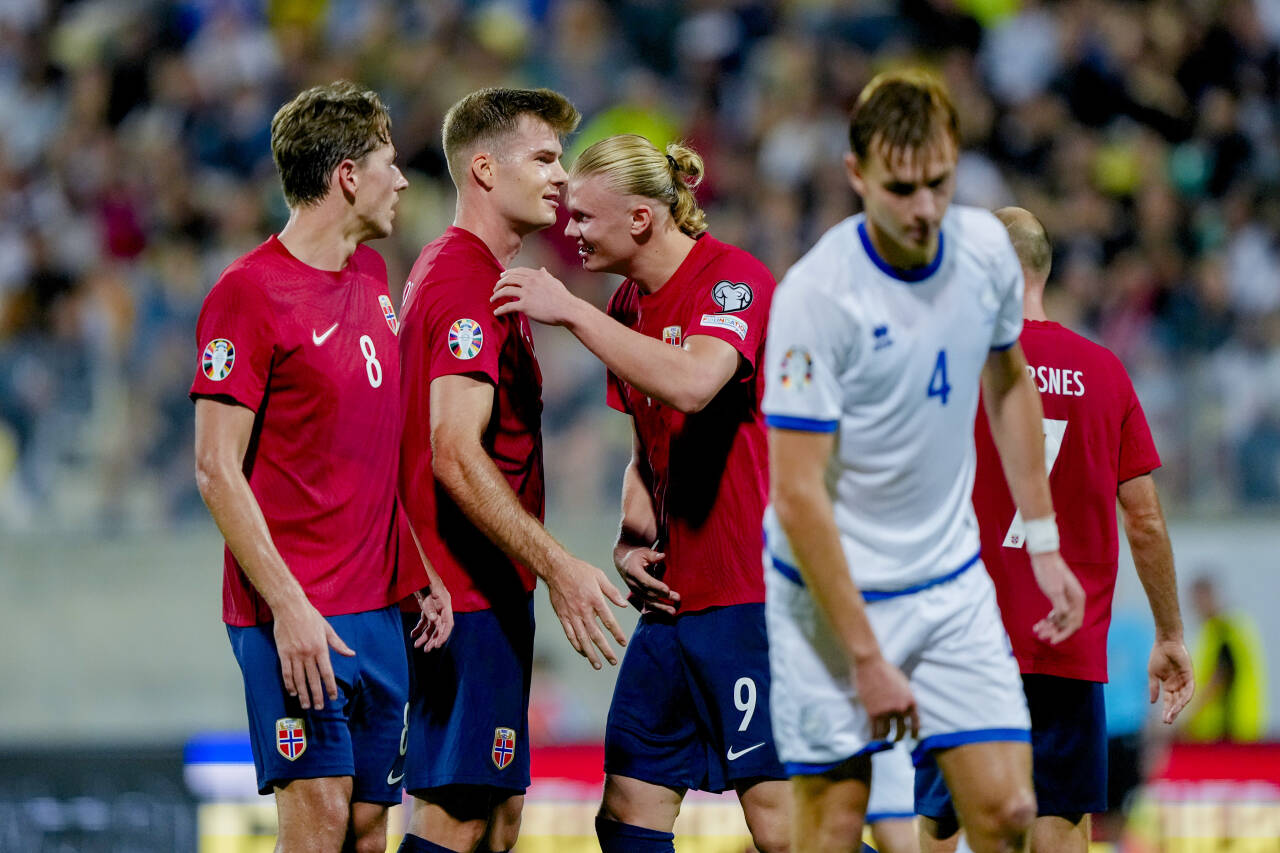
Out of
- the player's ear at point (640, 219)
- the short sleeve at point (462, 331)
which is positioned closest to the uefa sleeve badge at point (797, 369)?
the short sleeve at point (462, 331)

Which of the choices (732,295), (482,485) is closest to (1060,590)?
(732,295)

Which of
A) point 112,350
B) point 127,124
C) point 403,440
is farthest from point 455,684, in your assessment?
point 127,124

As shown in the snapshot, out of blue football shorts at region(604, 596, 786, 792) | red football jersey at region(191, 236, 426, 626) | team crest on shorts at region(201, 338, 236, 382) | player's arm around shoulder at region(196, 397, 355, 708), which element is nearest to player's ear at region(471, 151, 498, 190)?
red football jersey at region(191, 236, 426, 626)

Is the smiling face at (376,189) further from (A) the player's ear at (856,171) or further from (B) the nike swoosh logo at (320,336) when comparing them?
(A) the player's ear at (856,171)

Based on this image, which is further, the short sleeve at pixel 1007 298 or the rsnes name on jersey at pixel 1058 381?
the rsnes name on jersey at pixel 1058 381

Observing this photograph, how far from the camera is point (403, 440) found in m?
5.26

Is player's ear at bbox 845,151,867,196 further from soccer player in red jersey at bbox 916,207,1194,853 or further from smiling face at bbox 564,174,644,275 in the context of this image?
soccer player in red jersey at bbox 916,207,1194,853

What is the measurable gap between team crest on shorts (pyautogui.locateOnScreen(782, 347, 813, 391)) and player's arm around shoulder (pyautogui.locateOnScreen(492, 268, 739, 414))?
88cm

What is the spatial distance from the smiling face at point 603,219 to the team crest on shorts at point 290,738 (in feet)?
5.49

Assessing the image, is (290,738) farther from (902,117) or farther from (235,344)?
(902,117)

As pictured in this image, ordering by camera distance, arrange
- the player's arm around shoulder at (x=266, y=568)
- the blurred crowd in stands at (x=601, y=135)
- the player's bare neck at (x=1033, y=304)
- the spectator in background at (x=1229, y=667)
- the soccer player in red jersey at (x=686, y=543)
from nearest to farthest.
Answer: the player's arm around shoulder at (x=266, y=568) < the soccer player in red jersey at (x=686, y=543) < the player's bare neck at (x=1033, y=304) < the blurred crowd in stands at (x=601, y=135) < the spectator in background at (x=1229, y=667)

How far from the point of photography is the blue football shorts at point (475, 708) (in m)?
4.97

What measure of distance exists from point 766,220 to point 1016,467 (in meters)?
8.15

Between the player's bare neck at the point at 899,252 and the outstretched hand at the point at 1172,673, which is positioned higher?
the player's bare neck at the point at 899,252
